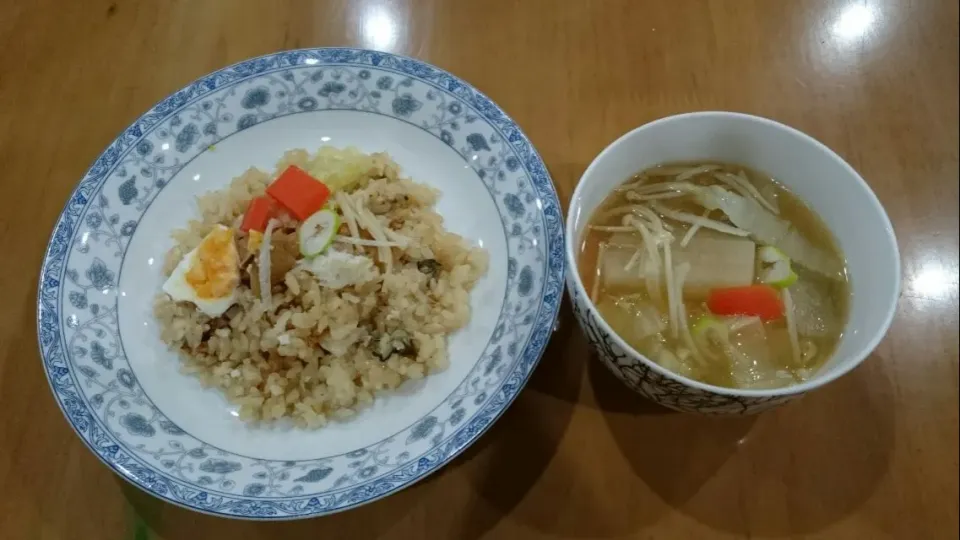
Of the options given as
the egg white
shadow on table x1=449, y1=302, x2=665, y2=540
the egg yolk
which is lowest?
shadow on table x1=449, y1=302, x2=665, y2=540

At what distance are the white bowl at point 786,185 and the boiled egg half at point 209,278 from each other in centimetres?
85

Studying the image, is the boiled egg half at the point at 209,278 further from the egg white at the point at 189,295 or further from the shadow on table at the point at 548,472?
the shadow on table at the point at 548,472

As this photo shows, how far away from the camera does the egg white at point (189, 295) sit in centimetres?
156

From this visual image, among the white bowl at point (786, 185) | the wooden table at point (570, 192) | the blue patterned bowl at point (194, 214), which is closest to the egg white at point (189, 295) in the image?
the blue patterned bowl at point (194, 214)

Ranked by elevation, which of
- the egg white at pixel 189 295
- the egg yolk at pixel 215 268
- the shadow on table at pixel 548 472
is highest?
the egg yolk at pixel 215 268

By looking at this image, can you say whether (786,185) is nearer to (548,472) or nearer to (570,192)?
(570,192)

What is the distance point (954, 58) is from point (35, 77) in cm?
283

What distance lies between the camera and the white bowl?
111cm

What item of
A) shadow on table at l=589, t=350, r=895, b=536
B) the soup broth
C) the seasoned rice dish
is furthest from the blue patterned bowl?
shadow on table at l=589, t=350, r=895, b=536

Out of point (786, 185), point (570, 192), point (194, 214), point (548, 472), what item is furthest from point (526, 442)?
point (194, 214)

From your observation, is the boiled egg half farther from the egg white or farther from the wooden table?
the wooden table

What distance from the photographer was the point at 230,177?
72.4 inches

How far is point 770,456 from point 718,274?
0.45m

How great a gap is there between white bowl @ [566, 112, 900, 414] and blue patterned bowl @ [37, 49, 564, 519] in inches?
8.5
